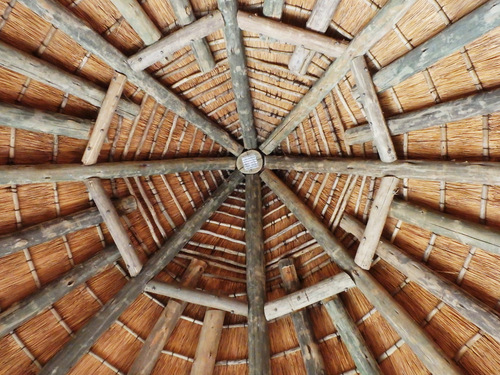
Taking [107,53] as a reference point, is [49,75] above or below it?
below

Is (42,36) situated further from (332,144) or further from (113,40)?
(332,144)

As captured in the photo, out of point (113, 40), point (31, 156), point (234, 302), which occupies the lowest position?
point (234, 302)

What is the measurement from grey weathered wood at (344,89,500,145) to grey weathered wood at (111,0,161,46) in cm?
217

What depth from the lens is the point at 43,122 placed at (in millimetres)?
2904

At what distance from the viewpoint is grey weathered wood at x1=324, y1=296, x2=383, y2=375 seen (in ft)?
10.3

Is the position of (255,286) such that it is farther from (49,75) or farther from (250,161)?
(49,75)

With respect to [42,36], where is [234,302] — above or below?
below

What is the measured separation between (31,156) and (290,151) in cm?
298

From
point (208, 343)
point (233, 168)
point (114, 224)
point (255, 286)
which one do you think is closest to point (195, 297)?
point (208, 343)

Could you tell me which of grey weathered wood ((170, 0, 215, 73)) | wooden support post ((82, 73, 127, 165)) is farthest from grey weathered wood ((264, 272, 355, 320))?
grey weathered wood ((170, 0, 215, 73))

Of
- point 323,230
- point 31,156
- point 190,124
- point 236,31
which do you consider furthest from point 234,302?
point 236,31

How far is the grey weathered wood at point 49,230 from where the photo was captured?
2957 millimetres

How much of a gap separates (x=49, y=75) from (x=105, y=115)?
55 centimetres

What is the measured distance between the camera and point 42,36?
2748 millimetres
